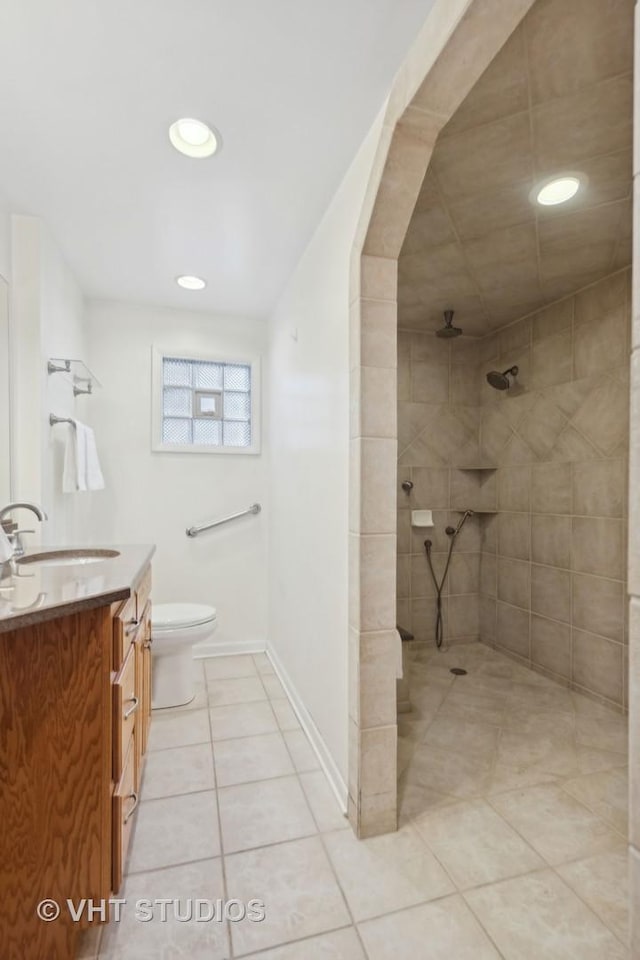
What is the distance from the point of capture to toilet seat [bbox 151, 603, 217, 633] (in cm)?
233

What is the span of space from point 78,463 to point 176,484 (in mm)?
854

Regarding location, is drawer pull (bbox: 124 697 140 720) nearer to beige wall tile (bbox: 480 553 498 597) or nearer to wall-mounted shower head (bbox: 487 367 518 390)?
beige wall tile (bbox: 480 553 498 597)

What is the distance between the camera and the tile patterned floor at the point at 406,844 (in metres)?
1.19

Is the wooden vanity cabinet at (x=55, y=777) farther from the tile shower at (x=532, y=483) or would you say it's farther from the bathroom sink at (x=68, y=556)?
the tile shower at (x=532, y=483)

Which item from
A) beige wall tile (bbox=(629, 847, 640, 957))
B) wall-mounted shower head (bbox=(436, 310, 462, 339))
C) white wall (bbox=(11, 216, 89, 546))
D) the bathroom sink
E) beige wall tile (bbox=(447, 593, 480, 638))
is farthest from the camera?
beige wall tile (bbox=(447, 593, 480, 638))

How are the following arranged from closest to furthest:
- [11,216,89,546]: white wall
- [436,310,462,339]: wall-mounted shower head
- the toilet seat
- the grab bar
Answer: [11,216,89,546]: white wall
the toilet seat
[436,310,462,339]: wall-mounted shower head
the grab bar

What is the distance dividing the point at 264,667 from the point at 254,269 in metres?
2.48

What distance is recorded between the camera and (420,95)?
49.3 inches

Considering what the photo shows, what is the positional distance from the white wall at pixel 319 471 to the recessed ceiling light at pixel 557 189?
2.36 feet

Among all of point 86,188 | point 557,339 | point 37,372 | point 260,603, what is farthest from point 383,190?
point 260,603

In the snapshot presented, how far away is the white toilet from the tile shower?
147 cm

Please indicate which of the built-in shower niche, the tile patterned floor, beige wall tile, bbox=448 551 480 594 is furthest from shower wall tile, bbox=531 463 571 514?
the tile patterned floor

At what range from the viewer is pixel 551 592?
2.82 meters

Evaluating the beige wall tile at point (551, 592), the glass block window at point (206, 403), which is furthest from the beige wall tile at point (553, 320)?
the glass block window at point (206, 403)
